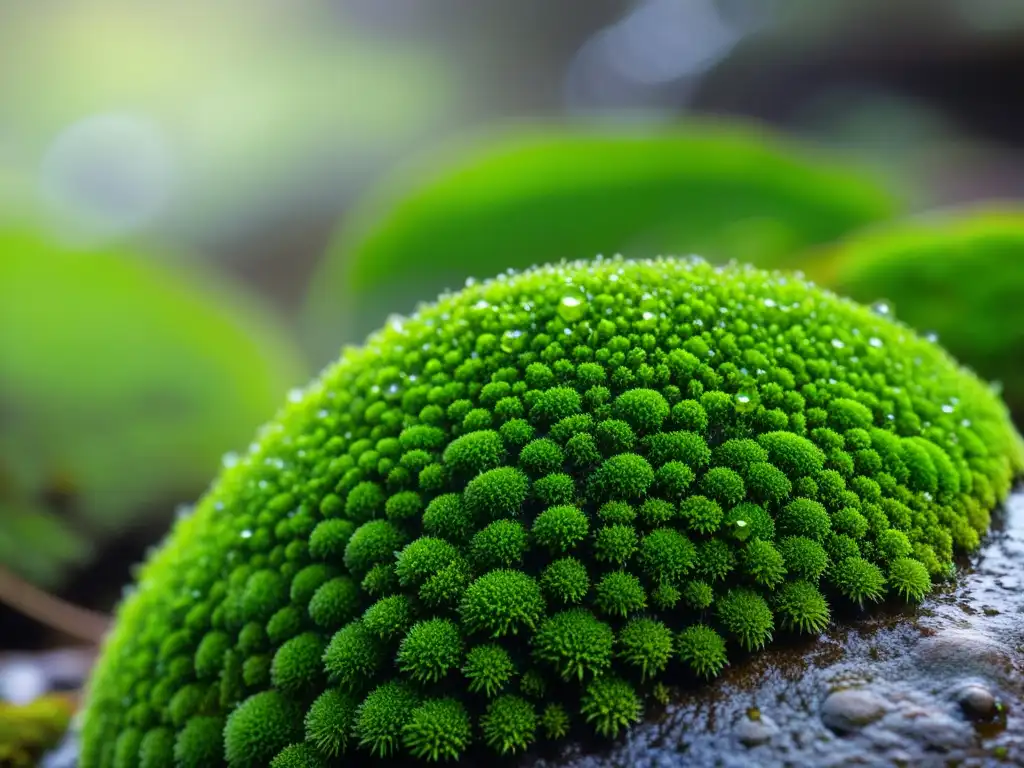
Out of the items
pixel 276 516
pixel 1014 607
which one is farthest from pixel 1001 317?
pixel 276 516

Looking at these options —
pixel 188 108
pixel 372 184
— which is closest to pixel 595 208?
pixel 372 184

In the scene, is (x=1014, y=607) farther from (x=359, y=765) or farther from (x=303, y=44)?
(x=303, y=44)

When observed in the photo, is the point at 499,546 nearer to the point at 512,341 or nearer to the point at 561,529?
the point at 561,529

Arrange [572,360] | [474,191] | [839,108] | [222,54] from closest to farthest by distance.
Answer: [572,360], [474,191], [839,108], [222,54]

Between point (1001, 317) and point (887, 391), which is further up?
point (1001, 317)

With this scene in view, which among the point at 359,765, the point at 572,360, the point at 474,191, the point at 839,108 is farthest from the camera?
the point at 839,108

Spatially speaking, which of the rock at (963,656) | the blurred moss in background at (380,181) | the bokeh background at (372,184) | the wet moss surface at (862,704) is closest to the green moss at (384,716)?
the wet moss surface at (862,704)
